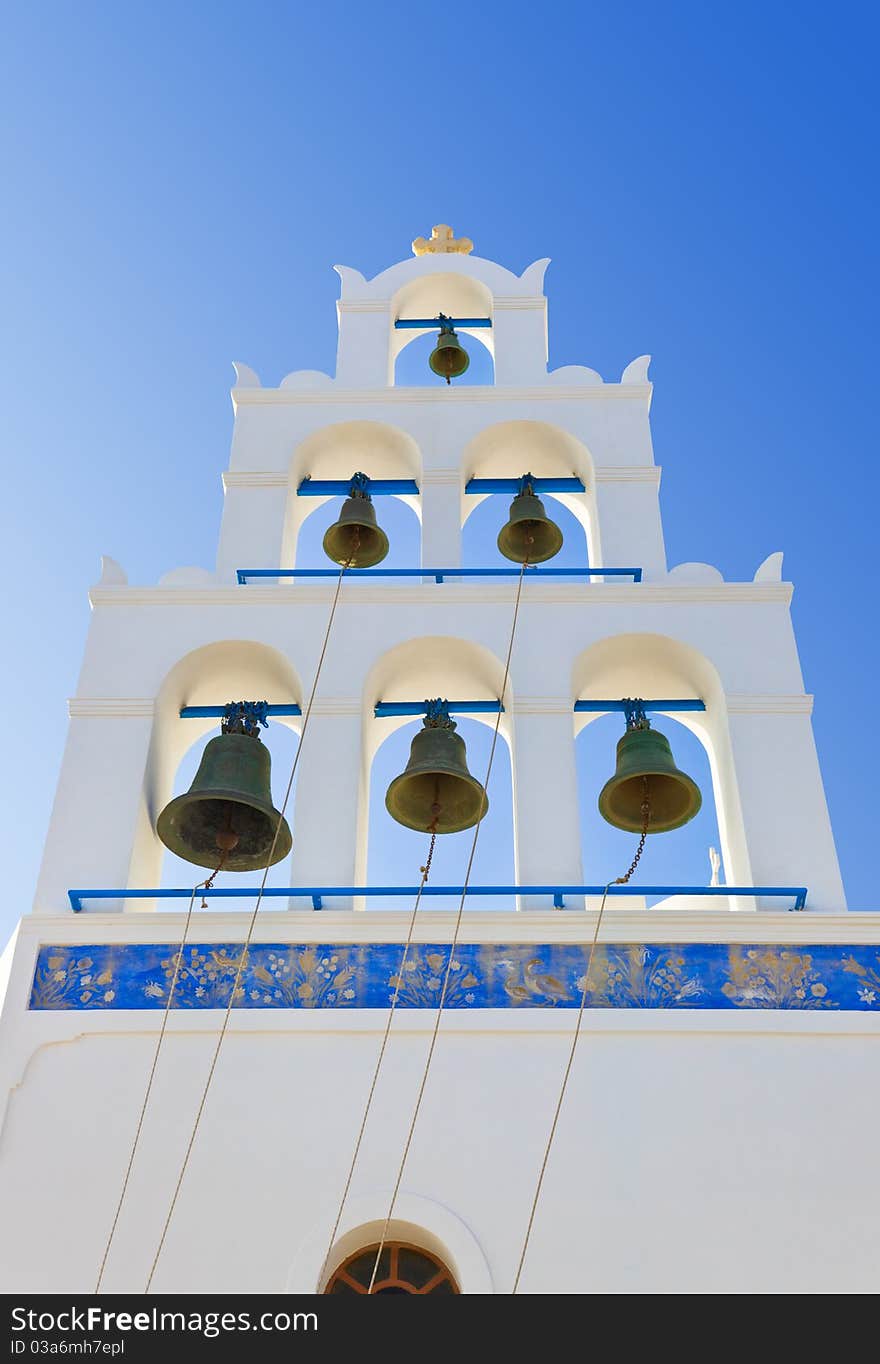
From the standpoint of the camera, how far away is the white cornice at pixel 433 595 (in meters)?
8.81

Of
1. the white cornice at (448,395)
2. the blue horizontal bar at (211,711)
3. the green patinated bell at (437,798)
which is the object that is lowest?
the green patinated bell at (437,798)

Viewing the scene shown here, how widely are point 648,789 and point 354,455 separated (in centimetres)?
371

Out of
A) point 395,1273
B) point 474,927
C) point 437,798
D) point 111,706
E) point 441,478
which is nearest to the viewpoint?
point 395,1273

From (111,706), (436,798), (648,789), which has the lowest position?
(436,798)

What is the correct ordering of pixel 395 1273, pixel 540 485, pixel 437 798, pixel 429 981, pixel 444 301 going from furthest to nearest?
pixel 444 301 → pixel 540 485 → pixel 437 798 → pixel 429 981 → pixel 395 1273

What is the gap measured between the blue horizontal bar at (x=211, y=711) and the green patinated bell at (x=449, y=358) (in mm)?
3641

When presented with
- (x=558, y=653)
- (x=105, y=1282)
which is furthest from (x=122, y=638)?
(x=105, y=1282)

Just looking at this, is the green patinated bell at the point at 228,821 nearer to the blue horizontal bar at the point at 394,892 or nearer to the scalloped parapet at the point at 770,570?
the blue horizontal bar at the point at 394,892

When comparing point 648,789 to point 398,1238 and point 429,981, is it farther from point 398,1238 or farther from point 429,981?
point 398,1238

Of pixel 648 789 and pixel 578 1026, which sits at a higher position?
pixel 648 789

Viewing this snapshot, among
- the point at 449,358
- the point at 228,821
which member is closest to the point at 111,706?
the point at 228,821

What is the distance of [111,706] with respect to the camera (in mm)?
8305

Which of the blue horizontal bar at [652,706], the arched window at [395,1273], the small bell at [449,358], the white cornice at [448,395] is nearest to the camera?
the arched window at [395,1273]

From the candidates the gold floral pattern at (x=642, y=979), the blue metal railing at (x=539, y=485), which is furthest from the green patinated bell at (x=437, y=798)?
the blue metal railing at (x=539, y=485)
